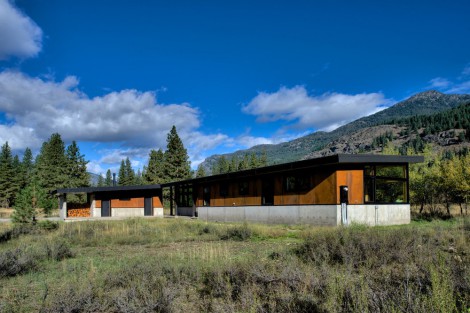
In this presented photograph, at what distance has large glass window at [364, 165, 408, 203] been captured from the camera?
1862cm

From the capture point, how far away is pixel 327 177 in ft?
60.4

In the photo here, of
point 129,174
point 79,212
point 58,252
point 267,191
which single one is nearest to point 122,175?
point 129,174

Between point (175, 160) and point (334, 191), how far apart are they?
38961mm

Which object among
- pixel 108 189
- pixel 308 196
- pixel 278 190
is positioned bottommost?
pixel 308 196

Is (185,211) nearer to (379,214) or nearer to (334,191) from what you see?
(334,191)

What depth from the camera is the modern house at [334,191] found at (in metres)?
18.0

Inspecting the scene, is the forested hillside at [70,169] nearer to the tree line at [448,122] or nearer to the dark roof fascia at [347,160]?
the dark roof fascia at [347,160]

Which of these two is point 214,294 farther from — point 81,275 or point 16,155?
point 16,155

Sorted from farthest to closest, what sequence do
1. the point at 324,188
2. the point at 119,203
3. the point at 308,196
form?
the point at 119,203
the point at 308,196
the point at 324,188

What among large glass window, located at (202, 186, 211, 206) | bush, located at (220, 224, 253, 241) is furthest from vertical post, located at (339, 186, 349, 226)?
large glass window, located at (202, 186, 211, 206)

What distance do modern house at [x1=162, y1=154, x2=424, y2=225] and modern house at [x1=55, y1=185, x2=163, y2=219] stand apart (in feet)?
55.0

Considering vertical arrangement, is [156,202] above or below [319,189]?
below

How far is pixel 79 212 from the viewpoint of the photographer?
37.6 metres

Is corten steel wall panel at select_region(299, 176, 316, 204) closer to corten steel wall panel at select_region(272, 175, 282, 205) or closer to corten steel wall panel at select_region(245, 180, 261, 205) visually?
corten steel wall panel at select_region(272, 175, 282, 205)
